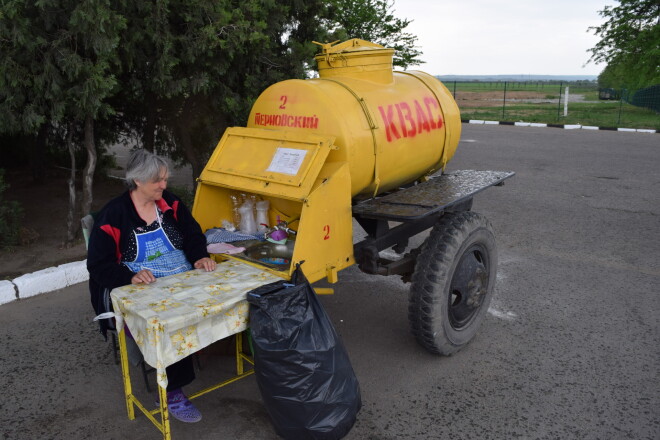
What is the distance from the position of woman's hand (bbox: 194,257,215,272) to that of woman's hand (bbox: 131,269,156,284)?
0.30 metres

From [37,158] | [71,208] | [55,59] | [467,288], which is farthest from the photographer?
[37,158]

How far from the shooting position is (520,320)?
4336mm

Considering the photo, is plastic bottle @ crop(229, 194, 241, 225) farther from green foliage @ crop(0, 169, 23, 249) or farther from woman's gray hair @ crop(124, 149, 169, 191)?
green foliage @ crop(0, 169, 23, 249)

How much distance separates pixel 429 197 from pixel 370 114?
70 centimetres

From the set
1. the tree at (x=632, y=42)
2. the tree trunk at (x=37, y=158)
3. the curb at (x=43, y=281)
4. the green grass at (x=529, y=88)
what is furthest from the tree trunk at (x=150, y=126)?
the green grass at (x=529, y=88)

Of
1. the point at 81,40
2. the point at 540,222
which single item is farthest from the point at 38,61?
the point at 540,222

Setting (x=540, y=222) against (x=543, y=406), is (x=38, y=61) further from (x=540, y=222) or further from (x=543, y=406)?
(x=540, y=222)

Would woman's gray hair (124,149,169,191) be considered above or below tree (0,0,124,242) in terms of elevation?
below

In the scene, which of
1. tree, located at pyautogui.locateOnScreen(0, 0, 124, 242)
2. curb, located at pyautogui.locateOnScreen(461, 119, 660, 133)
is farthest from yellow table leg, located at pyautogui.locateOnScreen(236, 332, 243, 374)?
curb, located at pyautogui.locateOnScreen(461, 119, 660, 133)

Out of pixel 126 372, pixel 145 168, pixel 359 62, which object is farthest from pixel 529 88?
pixel 126 372

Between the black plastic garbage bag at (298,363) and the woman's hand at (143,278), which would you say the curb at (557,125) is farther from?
the woman's hand at (143,278)

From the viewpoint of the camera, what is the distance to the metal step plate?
328 cm

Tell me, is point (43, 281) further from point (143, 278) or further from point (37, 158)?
point (37, 158)

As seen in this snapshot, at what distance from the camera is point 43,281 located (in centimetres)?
488
